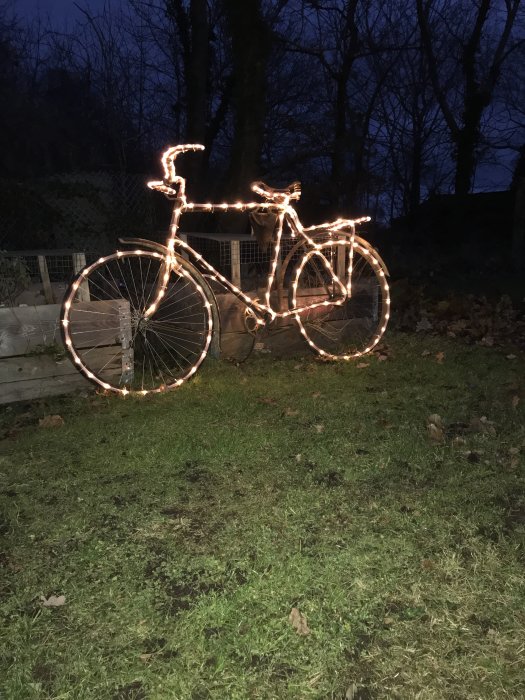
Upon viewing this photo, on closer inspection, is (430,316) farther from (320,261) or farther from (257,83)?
(257,83)

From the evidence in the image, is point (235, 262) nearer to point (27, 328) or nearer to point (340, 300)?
point (340, 300)

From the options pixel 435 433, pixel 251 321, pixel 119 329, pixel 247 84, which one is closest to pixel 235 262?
pixel 251 321

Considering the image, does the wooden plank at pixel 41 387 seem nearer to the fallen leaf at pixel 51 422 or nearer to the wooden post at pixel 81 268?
the fallen leaf at pixel 51 422

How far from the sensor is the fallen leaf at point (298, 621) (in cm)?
199

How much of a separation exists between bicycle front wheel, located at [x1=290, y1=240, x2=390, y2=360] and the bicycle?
11 mm

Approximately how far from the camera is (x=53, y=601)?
215 centimetres

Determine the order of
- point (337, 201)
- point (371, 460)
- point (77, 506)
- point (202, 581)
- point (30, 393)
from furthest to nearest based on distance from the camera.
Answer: point (337, 201)
point (30, 393)
point (371, 460)
point (77, 506)
point (202, 581)

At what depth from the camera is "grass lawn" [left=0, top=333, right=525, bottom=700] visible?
1.84 meters

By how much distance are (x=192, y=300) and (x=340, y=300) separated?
147cm

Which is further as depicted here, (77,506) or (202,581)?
(77,506)

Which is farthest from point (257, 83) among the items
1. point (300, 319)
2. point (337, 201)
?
point (337, 201)

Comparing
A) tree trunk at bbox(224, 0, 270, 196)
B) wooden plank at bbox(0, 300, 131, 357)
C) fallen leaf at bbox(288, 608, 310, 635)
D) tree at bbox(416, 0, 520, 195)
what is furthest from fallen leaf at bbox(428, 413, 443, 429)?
tree at bbox(416, 0, 520, 195)

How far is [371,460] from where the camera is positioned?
130 inches

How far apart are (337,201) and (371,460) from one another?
11.9 metres
